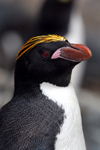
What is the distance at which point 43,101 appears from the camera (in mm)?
1238

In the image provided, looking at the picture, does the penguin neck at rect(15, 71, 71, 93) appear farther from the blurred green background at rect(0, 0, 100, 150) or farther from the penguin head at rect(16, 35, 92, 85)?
the blurred green background at rect(0, 0, 100, 150)

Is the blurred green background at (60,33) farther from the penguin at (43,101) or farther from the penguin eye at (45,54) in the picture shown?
the penguin eye at (45,54)

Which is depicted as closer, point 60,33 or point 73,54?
point 73,54

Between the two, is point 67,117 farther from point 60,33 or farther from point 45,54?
point 60,33

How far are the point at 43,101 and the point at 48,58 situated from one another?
18cm

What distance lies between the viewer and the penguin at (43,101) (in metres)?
1.16

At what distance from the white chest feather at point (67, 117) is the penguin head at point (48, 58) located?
49 millimetres

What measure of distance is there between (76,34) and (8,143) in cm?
222

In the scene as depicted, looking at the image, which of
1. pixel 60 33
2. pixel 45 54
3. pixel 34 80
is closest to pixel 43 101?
pixel 34 80

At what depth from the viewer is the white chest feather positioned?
1212 millimetres

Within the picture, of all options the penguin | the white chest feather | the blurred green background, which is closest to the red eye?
the penguin

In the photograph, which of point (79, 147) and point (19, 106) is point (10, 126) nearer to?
point (19, 106)

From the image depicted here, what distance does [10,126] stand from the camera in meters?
1.19

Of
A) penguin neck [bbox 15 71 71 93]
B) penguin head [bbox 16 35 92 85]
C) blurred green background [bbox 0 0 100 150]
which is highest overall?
penguin head [bbox 16 35 92 85]
